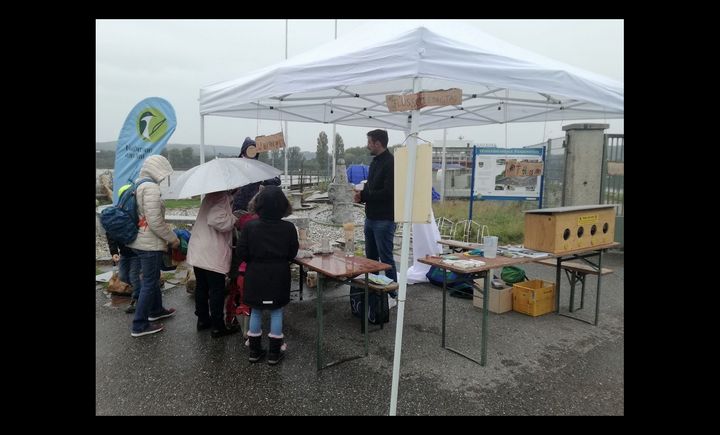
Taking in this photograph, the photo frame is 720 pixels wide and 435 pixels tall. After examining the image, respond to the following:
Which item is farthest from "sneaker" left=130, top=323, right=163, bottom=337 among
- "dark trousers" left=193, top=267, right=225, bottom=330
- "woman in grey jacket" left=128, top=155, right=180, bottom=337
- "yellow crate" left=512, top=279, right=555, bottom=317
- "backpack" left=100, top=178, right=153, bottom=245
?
"yellow crate" left=512, top=279, right=555, bottom=317

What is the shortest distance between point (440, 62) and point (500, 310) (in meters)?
2.96

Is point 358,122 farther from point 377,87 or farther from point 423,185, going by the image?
point 423,185

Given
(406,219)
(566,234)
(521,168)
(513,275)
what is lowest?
(513,275)

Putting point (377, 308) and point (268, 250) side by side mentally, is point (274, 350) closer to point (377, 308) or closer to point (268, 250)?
point (268, 250)

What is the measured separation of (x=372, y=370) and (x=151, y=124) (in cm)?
473

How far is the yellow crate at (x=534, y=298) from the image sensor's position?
4465 mm

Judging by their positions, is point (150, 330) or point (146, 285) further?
point (150, 330)

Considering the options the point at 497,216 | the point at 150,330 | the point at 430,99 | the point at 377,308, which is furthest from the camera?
the point at 497,216

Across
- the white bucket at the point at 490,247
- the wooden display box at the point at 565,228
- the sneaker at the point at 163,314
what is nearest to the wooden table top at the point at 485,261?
the white bucket at the point at 490,247

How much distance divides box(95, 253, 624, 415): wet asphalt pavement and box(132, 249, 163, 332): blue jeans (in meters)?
0.16

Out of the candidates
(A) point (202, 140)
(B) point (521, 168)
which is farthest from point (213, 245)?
(B) point (521, 168)

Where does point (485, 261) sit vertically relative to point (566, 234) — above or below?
below

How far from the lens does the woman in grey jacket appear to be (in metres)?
3.69

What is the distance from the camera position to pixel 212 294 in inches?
148
